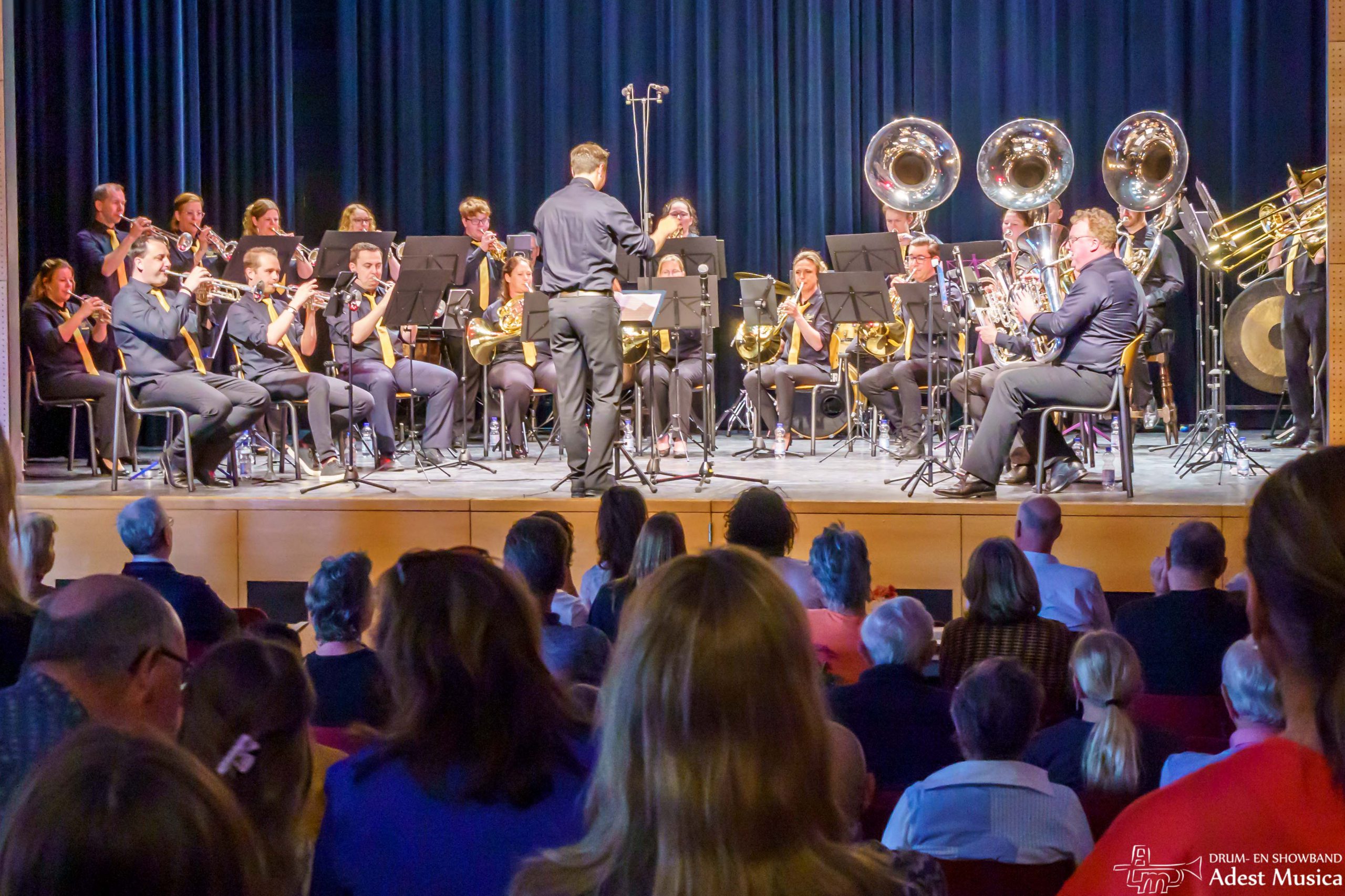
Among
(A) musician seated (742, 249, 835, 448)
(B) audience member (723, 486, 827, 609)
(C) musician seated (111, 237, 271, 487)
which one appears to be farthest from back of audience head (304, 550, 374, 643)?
(A) musician seated (742, 249, 835, 448)

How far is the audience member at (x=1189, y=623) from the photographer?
3576 mm

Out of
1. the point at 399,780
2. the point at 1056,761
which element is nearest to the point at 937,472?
the point at 1056,761

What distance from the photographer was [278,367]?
7766 mm

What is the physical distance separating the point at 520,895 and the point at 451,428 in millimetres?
7397

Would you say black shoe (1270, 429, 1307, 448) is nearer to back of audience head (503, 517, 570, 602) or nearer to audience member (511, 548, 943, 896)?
back of audience head (503, 517, 570, 602)

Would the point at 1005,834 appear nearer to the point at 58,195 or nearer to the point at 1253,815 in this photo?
the point at 1253,815

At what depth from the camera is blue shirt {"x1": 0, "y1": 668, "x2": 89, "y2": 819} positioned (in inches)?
73.0

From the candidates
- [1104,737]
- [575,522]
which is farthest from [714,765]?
[575,522]

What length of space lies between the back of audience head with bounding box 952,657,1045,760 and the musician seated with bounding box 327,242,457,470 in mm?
5870

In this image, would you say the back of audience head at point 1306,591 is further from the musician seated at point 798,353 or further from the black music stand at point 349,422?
the musician seated at point 798,353

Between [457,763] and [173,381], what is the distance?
18.9ft

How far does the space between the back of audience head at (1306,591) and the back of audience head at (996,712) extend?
1244mm

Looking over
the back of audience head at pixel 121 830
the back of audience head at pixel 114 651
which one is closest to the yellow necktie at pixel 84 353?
the back of audience head at pixel 114 651

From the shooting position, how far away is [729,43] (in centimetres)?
1155
